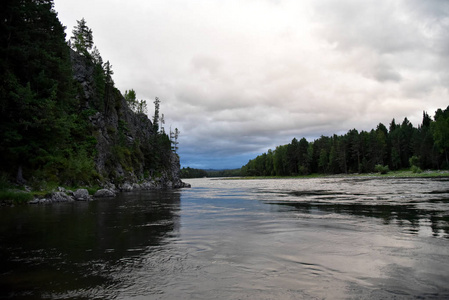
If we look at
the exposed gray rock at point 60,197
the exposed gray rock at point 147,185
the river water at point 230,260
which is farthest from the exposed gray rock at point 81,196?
the exposed gray rock at point 147,185

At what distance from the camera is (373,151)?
129000 millimetres

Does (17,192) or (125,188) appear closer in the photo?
(17,192)

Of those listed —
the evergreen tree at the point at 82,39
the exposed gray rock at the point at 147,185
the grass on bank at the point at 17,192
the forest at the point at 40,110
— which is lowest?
the exposed gray rock at the point at 147,185

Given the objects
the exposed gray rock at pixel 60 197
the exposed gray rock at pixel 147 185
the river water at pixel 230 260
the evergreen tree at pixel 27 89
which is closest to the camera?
the river water at pixel 230 260

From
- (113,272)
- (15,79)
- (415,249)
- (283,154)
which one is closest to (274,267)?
(113,272)

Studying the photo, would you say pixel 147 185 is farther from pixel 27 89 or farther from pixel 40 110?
pixel 27 89

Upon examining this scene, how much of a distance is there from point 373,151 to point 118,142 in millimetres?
112767

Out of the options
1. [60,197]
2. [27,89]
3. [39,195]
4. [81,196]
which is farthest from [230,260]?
[81,196]

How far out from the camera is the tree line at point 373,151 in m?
102

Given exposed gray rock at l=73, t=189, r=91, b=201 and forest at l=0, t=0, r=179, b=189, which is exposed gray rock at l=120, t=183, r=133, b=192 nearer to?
forest at l=0, t=0, r=179, b=189

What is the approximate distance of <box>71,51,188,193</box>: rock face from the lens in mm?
61438

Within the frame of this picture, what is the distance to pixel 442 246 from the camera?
9961 mm

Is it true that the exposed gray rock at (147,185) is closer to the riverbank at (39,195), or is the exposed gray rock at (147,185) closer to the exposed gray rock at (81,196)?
the riverbank at (39,195)

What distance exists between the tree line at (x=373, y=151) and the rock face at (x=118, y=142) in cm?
8486
